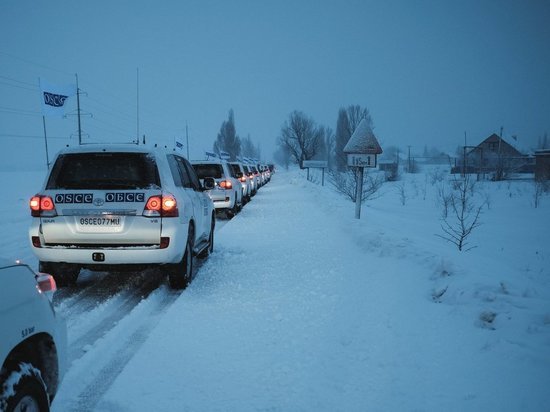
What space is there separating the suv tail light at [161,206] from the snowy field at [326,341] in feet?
3.92

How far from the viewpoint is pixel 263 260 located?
307 inches

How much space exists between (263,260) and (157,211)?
3105mm

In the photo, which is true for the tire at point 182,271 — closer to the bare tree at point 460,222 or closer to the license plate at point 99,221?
the license plate at point 99,221

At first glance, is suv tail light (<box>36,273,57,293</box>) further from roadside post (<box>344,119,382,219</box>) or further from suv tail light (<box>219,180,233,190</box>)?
suv tail light (<box>219,180,233,190</box>)

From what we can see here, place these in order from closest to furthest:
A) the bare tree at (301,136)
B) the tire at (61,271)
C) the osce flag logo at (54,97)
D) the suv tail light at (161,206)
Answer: the suv tail light at (161,206) → the tire at (61,271) → the osce flag logo at (54,97) → the bare tree at (301,136)

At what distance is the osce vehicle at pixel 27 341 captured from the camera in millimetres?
1844

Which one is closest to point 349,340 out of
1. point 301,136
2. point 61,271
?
point 61,271

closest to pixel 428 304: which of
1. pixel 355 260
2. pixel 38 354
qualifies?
pixel 355 260

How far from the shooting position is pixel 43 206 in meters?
5.09

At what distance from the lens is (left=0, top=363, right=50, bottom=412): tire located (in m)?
1.80

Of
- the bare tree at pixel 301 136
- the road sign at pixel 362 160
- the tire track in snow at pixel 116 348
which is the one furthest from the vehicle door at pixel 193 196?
the bare tree at pixel 301 136

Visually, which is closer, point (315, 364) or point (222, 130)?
point (315, 364)

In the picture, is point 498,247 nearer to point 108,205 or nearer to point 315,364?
point 315,364

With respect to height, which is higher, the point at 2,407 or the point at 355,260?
the point at 2,407
